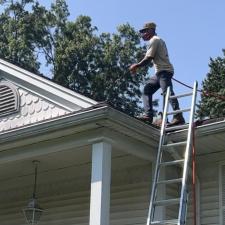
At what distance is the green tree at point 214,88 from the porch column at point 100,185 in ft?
71.1

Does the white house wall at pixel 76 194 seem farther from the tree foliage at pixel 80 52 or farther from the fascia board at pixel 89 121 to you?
the tree foliage at pixel 80 52

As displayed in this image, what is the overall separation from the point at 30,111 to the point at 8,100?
2.61ft

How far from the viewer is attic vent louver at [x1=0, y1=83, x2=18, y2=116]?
10.8m

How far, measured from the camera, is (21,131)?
903 centimetres

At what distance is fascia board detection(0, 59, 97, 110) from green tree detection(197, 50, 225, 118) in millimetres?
19809

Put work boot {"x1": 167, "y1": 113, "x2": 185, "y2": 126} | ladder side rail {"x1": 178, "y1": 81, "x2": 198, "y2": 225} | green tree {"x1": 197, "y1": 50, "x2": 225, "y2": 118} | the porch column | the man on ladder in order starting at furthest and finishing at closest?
green tree {"x1": 197, "y1": 50, "x2": 225, "y2": 118} < the man on ladder < work boot {"x1": 167, "y1": 113, "x2": 185, "y2": 126} < the porch column < ladder side rail {"x1": 178, "y1": 81, "x2": 198, "y2": 225}

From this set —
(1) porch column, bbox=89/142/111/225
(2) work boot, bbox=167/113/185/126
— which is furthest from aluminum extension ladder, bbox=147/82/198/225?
(1) porch column, bbox=89/142/111/225

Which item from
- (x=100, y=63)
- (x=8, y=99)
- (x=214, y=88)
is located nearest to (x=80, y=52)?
(x=100, y=63)

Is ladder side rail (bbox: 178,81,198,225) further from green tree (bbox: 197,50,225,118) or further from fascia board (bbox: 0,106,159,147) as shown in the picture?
green tree (bbox: 197,50,225,118)

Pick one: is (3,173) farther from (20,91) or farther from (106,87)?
(106,87)

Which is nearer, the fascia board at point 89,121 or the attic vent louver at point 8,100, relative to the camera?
the fascia board at point 89,121

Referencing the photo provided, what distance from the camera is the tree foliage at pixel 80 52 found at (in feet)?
105

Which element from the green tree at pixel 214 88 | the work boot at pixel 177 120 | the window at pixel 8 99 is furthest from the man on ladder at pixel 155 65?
the green tree at pixel 214 88

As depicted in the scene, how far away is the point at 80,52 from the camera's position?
105 ft
